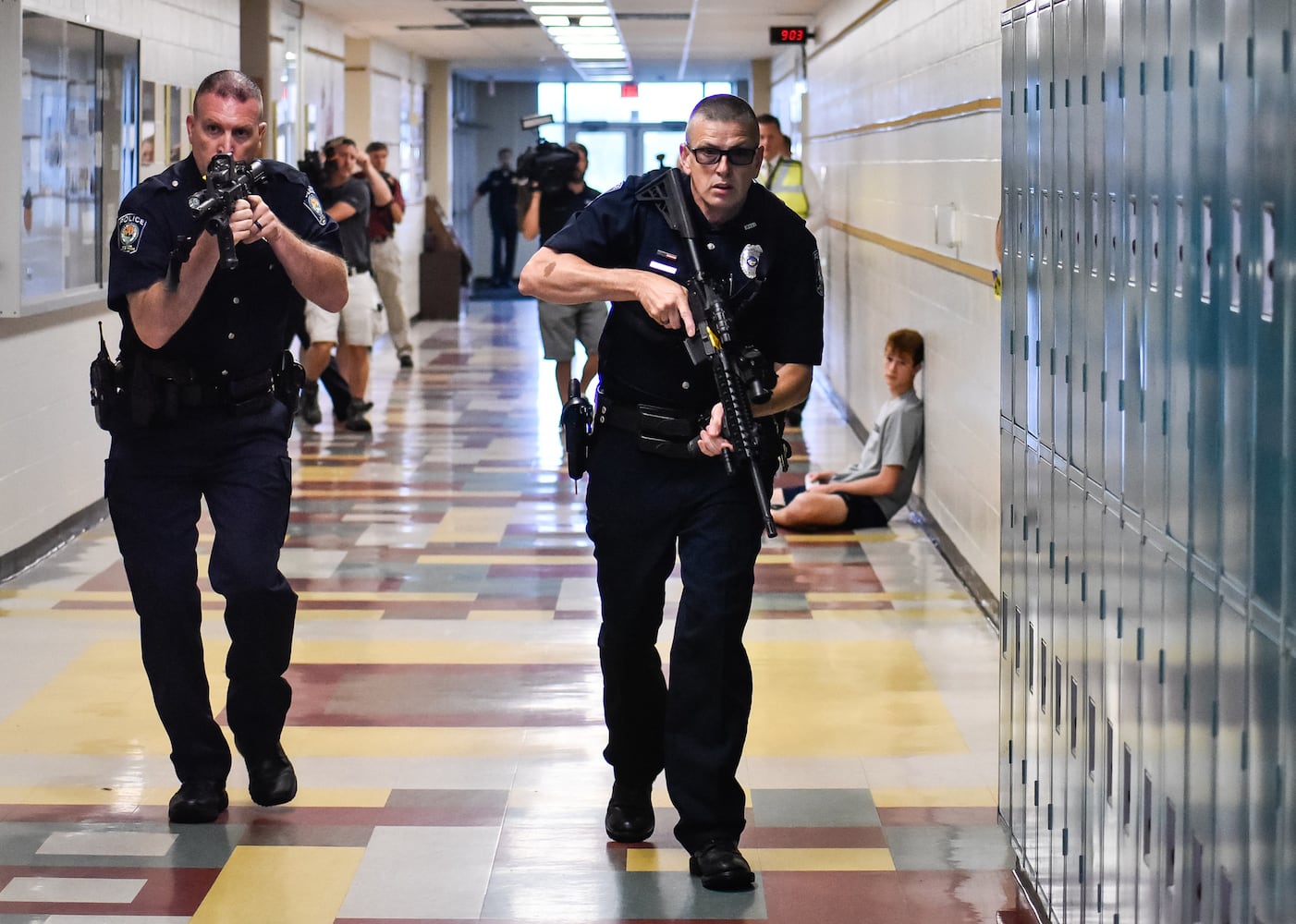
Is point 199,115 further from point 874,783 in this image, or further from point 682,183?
point 874,783

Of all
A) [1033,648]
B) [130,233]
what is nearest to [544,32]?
[130,233]

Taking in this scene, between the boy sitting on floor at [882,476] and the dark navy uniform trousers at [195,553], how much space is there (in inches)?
137

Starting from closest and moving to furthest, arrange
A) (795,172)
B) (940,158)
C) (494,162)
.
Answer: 1. (940,158)
2. (795,172)
3. (494,162)

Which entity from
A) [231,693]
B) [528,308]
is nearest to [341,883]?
[231,693]

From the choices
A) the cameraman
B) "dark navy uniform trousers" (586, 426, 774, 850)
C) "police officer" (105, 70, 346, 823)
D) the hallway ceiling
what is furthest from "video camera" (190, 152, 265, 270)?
the hallway ceiling

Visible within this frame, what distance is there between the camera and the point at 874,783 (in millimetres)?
3857

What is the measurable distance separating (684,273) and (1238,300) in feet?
4.94

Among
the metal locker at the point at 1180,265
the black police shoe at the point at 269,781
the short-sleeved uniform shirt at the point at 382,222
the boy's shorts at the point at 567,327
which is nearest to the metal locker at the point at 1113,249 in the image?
the metal locker at the point at 1180,265

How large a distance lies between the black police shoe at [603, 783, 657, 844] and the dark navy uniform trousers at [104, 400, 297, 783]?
0.78m

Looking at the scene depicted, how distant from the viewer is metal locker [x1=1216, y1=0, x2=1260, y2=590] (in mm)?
1820

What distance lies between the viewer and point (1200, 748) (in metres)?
2.04

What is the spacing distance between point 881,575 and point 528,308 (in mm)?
13189

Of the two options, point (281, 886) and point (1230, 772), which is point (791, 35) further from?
point (1230, 772)

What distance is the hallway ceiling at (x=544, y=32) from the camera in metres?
12.3
